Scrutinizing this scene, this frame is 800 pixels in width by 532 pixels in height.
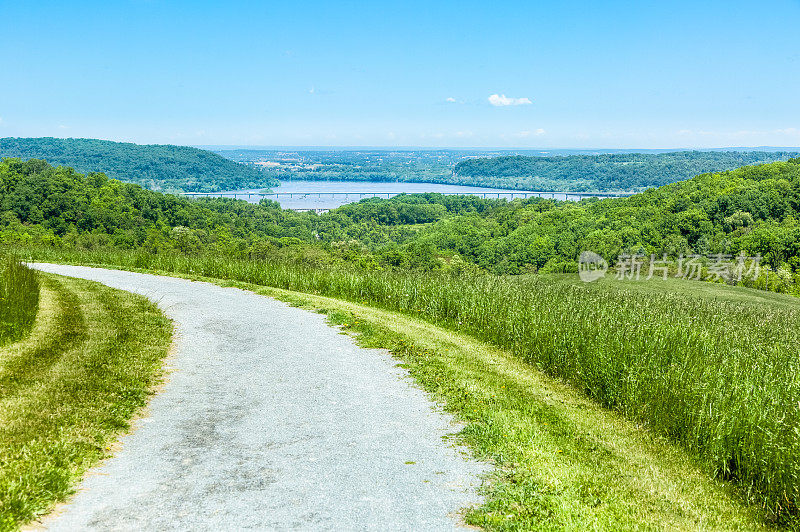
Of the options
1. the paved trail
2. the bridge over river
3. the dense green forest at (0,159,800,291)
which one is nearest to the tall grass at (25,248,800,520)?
the paved trail

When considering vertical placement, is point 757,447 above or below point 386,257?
above

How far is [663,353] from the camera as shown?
→ 26.0ft

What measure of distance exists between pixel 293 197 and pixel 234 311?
153 meters

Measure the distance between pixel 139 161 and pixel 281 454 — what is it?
5682 inches

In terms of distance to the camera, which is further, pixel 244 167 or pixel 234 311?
pixel 244 167

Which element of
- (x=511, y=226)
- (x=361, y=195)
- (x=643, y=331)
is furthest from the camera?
(x=361, y=195)

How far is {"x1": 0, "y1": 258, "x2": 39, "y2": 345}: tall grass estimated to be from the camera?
326 inches

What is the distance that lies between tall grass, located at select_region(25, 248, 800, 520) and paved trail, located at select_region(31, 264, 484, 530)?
2.39 metres

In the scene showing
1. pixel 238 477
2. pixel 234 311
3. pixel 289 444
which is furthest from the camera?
pixel 234 311

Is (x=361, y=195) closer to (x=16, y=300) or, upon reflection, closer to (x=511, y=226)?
(x=511, y=226)

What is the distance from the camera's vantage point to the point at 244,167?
177 meters

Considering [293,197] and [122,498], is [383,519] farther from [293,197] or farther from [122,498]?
[293,197]

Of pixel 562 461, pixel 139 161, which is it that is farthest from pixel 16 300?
pixel 139 161

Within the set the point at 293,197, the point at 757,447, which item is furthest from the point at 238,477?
the point at 293,197
